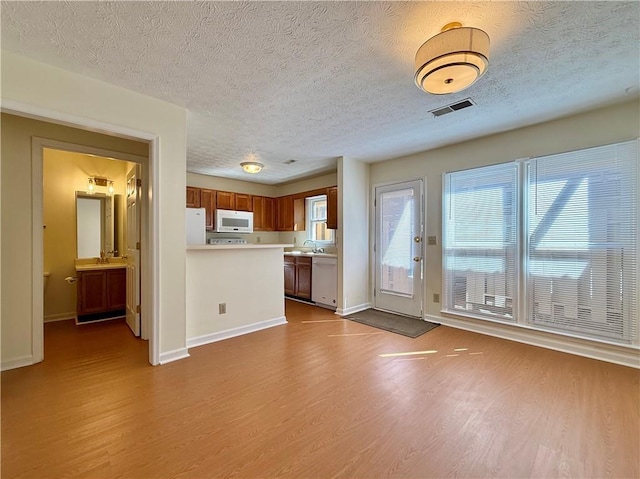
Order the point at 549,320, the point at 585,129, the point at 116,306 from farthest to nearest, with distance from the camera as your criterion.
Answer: the point at 116,306
the point at 549,320
the point at 585,129

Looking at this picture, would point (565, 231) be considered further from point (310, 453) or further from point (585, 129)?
point (310, 453)

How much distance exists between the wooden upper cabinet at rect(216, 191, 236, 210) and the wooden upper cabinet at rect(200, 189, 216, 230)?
0.08 metres

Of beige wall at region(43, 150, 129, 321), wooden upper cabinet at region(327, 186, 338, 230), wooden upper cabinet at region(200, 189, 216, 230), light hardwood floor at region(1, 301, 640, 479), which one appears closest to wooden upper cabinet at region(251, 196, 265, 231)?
wooden upper cabinet at region(200, 189, 216, 230)

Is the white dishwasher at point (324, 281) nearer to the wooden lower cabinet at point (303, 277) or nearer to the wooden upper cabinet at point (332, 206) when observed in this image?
the wooden lower cabinet at point (303, 277)

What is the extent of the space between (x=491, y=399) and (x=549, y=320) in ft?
5.41

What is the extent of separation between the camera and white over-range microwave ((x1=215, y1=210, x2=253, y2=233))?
5617 millimetres

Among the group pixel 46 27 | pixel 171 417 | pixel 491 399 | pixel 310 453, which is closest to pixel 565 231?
pixel 491 399

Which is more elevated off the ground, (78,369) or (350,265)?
(350,265)

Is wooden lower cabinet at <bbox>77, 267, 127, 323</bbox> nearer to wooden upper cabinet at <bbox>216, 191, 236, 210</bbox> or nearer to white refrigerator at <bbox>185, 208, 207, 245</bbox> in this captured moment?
white refrigerator at <bbox>185, 208, 207, 245</bbox>

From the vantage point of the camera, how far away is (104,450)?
5.14 feet

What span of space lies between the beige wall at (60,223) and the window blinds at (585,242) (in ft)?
20.6

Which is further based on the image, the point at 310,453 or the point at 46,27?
the point at 46,27

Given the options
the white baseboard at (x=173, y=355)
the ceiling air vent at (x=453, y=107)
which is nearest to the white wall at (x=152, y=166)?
the white baseboard at (x=173, y=355)

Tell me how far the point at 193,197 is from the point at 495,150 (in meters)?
5.04
